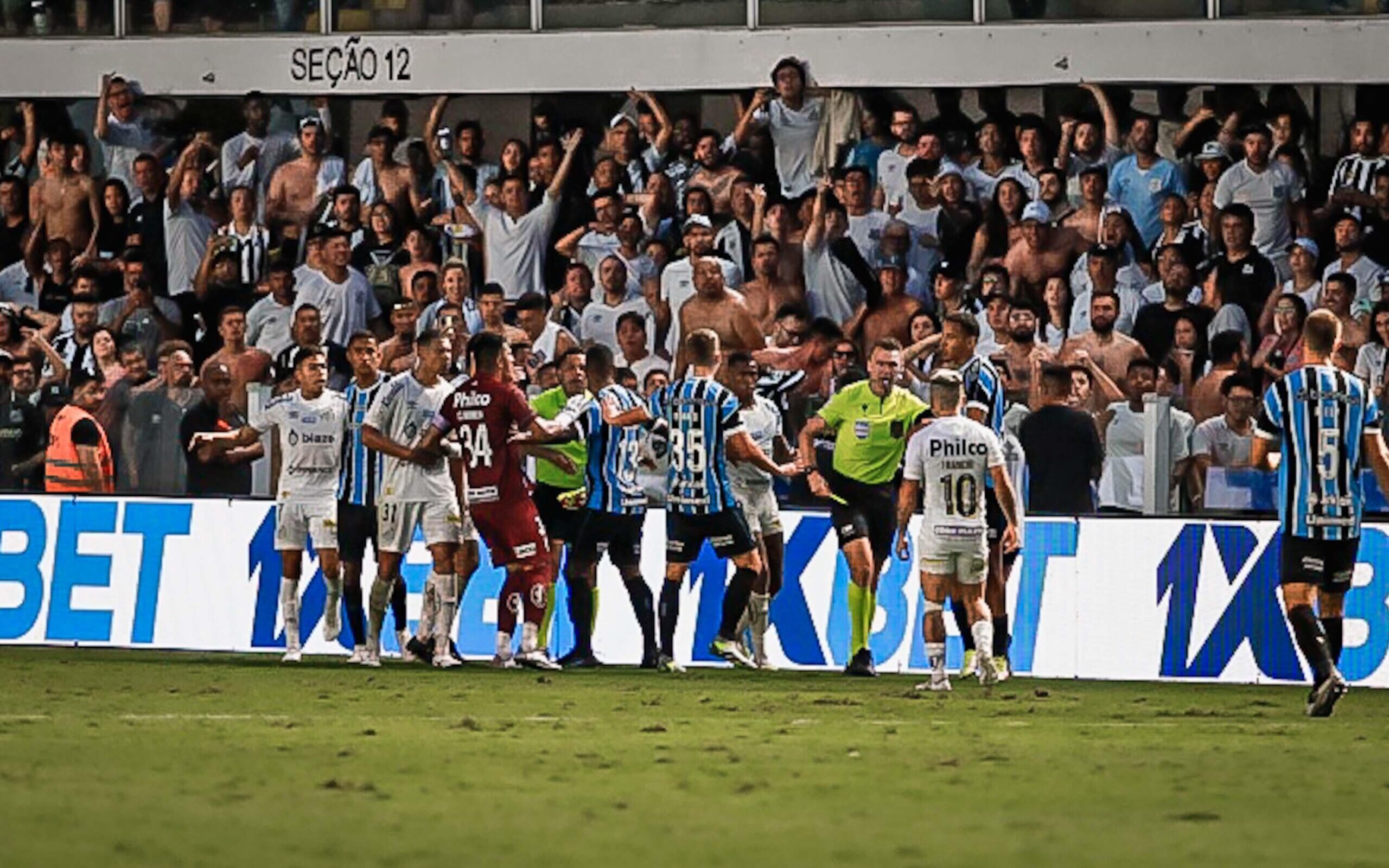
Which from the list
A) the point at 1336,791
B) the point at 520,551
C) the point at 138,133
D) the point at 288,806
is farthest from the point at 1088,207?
the point at 288,806

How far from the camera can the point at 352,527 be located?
18.1m

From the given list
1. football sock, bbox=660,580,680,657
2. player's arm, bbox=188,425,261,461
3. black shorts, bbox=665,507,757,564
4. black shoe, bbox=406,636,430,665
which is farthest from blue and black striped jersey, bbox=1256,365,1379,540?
player's arm, bbox=188,425,261,461

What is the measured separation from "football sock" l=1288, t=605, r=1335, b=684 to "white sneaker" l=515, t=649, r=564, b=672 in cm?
519

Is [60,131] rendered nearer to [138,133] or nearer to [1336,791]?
[138,133]

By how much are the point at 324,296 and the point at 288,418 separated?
4.35 m

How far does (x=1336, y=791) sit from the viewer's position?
1040cm

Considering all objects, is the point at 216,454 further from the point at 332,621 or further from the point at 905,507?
the point at 905,507

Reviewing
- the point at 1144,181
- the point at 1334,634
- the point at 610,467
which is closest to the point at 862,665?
the point at 610,467

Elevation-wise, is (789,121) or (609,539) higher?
(789,121)

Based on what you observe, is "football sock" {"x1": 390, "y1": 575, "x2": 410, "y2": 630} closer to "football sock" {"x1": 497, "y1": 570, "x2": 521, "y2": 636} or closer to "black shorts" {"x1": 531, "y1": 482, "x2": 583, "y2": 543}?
"football sock" {"x1": 497, "y1": 570, "x2": 521, "y2": 636}

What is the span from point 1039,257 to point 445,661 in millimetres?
5734

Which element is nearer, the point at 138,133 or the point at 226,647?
the point at 226,647

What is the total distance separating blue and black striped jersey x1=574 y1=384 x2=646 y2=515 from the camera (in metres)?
17.9

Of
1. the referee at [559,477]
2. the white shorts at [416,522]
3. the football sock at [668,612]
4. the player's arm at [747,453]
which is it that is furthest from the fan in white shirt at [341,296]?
the player's arm at [747,453]
